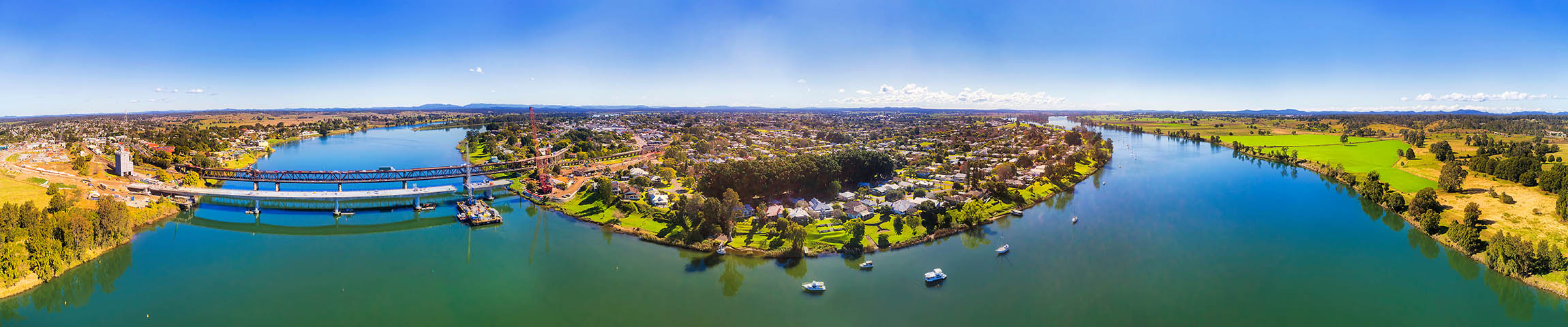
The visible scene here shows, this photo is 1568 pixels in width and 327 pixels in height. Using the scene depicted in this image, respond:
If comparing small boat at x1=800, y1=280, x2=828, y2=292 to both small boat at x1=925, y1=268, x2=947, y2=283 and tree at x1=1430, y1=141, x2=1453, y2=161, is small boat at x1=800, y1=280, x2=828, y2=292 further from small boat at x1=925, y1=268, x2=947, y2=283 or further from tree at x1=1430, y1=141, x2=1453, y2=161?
tree at x1=1430, y1=141, x2=1453, y2=161

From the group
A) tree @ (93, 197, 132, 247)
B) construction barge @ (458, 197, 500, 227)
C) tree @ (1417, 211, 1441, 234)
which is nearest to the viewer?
tree @ (93, 197, 132, 247)

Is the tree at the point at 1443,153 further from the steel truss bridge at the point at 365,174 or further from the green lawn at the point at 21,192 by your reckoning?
the green lawn at the point at 21,192

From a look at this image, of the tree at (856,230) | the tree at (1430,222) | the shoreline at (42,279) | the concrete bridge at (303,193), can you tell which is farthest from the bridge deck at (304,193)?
the tree at (1430,222)

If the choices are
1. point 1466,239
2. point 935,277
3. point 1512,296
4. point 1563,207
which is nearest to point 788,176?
point 935,277

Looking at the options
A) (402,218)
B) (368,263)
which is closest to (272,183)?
(402,218)

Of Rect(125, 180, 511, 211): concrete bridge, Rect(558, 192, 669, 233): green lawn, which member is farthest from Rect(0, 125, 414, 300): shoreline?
Rect(558, 192, 669, 233): green lawn

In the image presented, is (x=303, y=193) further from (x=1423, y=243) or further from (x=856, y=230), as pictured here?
(x=1423, y=243)

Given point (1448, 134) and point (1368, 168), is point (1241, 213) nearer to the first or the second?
point (1368, 168)
